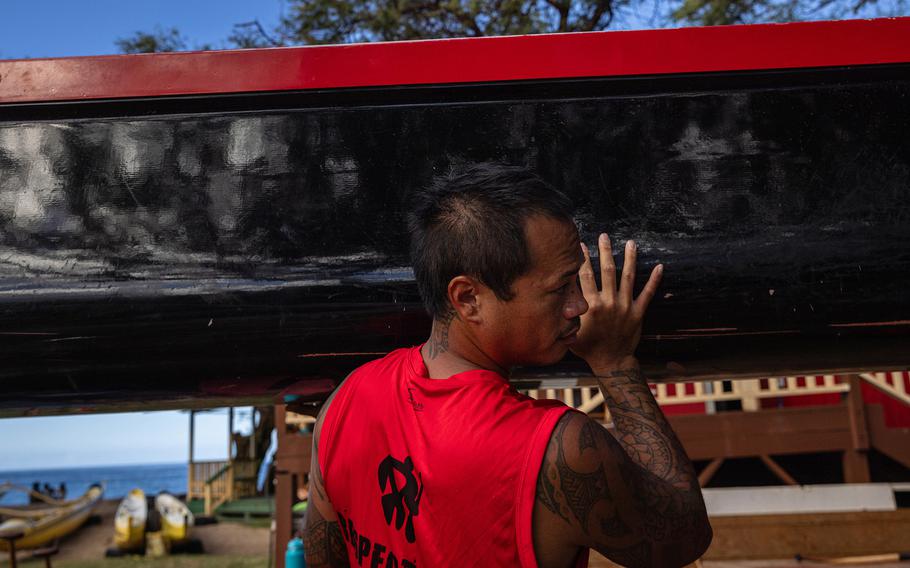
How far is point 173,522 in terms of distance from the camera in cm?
1580

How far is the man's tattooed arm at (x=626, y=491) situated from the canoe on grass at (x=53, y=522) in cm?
1704

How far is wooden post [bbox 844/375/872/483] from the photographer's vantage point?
867 cm

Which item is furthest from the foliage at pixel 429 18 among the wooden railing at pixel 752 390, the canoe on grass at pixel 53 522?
the canoe on grass at pixel 53 522

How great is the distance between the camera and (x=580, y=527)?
3.93ft

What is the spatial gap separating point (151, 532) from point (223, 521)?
3.81 meters

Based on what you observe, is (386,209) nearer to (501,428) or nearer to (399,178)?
→ (399,178)

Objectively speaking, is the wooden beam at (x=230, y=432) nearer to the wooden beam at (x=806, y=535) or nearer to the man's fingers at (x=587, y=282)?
the wooden beam at (x=806, y=535)

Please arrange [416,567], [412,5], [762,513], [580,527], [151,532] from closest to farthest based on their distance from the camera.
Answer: [580,527] < [416,567] < [762,513] < [412,5] < [151,532]

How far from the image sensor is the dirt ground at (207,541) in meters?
15.5

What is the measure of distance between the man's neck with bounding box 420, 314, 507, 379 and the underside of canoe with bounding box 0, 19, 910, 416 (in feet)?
1.82

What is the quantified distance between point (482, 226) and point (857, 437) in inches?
353

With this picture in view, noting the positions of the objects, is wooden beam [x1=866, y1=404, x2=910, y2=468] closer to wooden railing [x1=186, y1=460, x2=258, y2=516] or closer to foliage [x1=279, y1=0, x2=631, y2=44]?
foliage [x1=279, y1=0, x2=631, y2=44]

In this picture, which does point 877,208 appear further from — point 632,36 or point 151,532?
point 151,532

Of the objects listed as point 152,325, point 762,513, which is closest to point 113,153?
point 152,325
